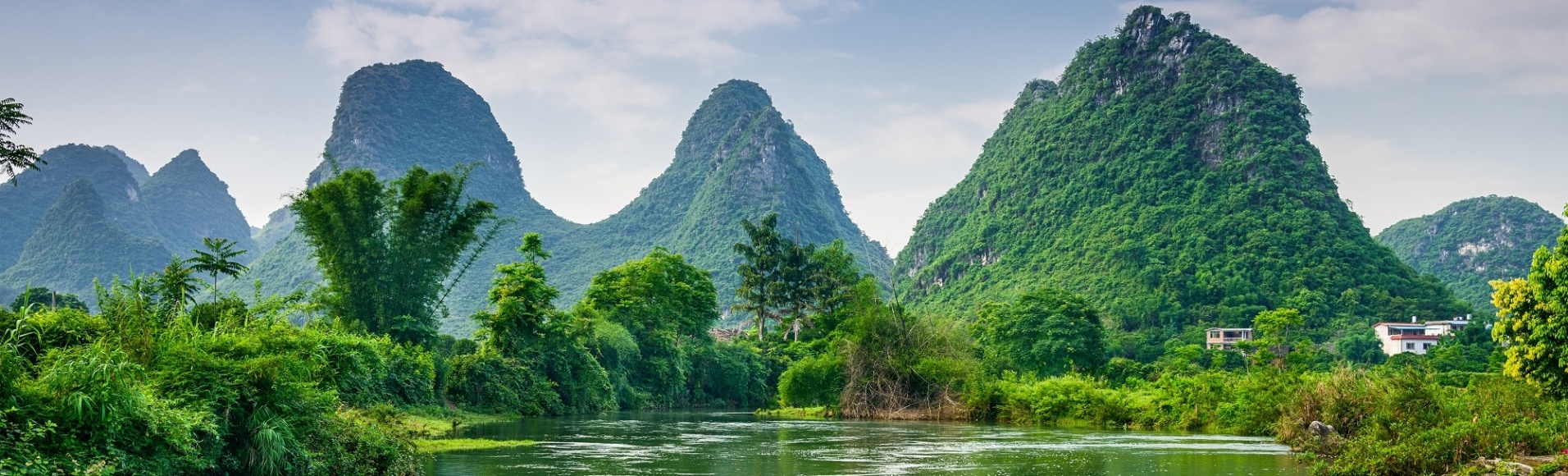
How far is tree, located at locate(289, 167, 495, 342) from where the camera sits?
114 ft

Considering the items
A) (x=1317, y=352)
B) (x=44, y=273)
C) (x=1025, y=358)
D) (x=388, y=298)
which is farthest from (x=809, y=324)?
(x=44, y=273)

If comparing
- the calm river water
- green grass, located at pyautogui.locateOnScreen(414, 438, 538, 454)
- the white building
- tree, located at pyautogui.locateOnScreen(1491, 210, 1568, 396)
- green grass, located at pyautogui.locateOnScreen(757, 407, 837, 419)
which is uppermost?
the white building

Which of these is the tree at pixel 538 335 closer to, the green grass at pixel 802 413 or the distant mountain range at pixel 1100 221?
the green grass at pixel 802 413

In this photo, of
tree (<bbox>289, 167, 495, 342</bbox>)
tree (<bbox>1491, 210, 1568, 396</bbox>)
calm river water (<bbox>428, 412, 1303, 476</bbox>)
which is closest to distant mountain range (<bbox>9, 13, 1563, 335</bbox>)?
tree (<bbox>289, 167, 495, 342</bbox>)

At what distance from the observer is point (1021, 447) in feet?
79.0

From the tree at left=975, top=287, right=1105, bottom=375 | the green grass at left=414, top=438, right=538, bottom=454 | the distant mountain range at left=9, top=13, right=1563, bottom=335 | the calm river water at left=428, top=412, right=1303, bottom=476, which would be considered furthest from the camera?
the distant mountain range at left=9, top=13, right=1563, bottom=335

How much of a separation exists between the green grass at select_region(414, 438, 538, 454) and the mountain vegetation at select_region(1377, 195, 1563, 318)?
11695cm

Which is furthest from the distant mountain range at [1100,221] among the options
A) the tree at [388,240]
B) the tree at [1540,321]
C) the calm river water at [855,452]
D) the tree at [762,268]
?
the tree at [1540,321]

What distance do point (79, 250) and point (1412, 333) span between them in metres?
157

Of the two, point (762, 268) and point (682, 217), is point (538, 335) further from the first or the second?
point (682, 217)

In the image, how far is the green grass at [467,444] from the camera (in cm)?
2219

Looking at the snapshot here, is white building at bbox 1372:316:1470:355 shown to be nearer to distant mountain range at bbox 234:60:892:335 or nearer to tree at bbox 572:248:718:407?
tree at bbox 572:248:718:407

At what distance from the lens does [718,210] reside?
160750mm

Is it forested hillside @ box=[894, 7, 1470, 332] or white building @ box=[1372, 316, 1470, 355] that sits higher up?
forested hillside @ box=[894, 7, 1470, 332]
